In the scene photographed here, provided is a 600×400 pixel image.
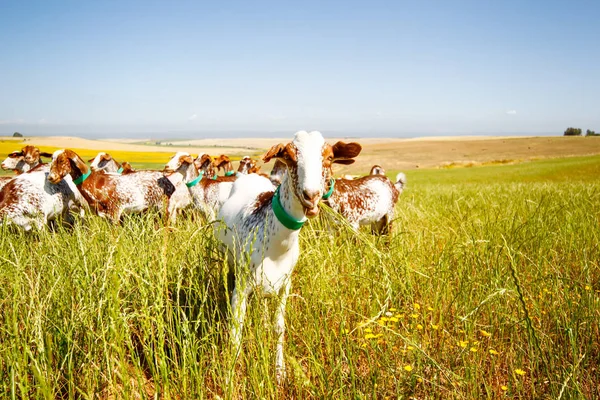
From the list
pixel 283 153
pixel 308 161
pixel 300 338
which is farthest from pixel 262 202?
pixel 300 338

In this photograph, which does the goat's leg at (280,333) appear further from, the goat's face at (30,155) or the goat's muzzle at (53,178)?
the goat's face at (30,155)

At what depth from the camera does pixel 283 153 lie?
232 cm

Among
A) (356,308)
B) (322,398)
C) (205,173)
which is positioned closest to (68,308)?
(322,398)

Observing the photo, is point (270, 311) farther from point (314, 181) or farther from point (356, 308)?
point (314, 181)

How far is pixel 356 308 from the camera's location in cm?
295

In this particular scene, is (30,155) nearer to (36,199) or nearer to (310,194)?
(36,199)

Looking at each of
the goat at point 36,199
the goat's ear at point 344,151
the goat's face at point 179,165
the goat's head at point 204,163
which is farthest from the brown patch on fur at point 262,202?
the goat's head at point 204,163

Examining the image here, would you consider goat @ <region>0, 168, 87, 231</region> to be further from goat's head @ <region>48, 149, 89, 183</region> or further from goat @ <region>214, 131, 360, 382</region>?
goat @ <region>214, 131, 360, 382</region>

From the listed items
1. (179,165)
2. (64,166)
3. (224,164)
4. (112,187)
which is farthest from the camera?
(224,164)

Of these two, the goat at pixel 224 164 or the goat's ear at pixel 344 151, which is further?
the goat at pixel 224 164

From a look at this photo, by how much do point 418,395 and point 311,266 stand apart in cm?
135

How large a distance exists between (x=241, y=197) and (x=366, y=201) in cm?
266

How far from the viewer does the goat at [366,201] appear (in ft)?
17.4

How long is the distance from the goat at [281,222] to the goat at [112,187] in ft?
12.7
